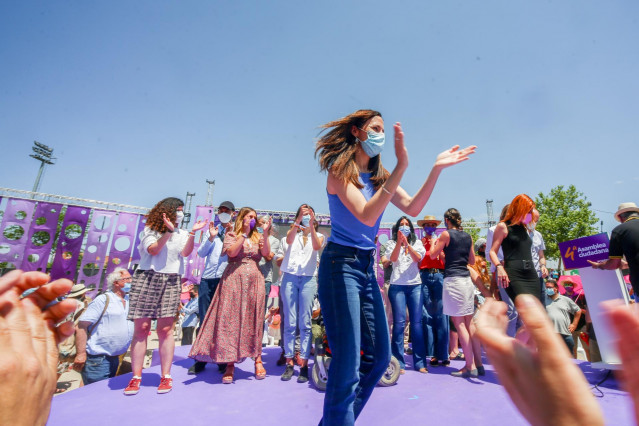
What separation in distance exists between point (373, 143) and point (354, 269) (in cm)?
87

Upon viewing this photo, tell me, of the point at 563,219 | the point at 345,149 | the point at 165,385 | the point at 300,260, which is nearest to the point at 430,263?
the point at 300,260

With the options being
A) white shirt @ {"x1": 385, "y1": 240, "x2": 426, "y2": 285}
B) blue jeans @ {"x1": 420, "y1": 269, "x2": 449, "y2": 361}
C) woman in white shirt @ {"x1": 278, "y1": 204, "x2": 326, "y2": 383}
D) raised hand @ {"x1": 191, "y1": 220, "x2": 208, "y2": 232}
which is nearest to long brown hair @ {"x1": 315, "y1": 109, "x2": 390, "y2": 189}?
woman in white shirt @ {"x1": 278, "y1": 204, "x2": 326, "y2": 383}

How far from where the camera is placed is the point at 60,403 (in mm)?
2980

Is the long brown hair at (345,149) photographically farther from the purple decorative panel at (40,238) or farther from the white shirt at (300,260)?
the purple decorative panel at (40,238)

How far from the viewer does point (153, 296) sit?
11.7 ft

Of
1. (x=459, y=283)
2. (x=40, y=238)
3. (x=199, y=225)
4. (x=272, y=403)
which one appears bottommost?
(x=272, y=403)

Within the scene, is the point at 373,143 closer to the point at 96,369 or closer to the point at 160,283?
the point at 160,283

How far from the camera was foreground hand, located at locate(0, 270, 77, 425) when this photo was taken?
Answer: 1.90 feet

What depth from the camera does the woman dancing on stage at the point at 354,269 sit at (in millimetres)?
1765

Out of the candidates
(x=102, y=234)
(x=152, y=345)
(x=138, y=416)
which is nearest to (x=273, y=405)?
(x=138, y=416)

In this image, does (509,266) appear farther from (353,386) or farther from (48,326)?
(48,326)

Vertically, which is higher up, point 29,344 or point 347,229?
point 347,229

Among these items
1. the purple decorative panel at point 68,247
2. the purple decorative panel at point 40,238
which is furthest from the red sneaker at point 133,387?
the purple decorative panel at point 68,247

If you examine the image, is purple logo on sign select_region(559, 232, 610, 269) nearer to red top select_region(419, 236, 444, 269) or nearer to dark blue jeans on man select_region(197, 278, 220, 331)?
red top select_region(419, 236, 444, 269)
